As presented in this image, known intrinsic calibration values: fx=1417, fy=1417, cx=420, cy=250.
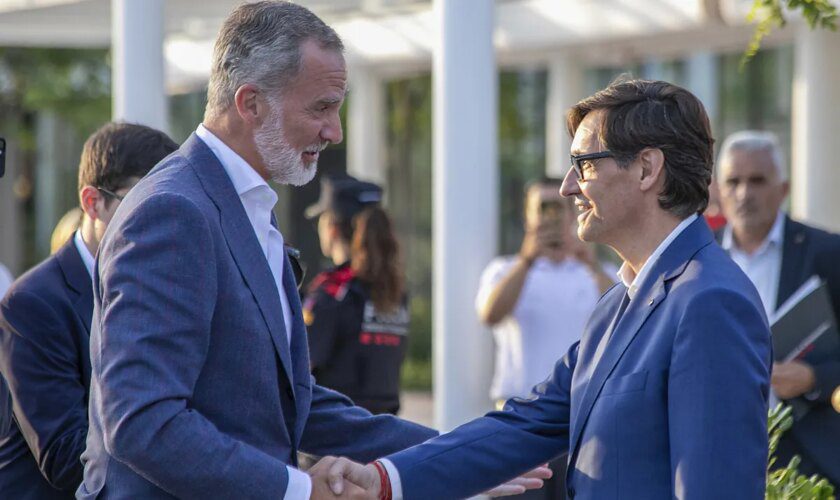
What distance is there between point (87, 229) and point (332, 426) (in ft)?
3.07

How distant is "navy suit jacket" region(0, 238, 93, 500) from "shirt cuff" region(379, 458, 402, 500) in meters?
0.80

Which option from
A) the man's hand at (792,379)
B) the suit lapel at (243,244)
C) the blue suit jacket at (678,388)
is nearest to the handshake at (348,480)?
the suit lapel at (243,244)

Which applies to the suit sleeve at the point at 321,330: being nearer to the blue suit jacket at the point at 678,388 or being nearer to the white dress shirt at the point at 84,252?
the white dress shirt at the point at 84,252

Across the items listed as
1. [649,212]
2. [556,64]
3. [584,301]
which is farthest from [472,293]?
[556,64]

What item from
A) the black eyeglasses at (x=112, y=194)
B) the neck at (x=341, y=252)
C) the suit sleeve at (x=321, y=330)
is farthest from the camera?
the neck at (x=341, y=252)

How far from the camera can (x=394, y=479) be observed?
11.7 feet

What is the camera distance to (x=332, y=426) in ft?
12.3

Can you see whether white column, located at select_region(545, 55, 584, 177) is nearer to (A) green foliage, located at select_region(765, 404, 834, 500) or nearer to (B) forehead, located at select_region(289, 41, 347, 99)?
(A) green foliage, located at select_region(765, 404, 834, 500)

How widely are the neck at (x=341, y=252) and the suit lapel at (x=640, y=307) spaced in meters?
3.75

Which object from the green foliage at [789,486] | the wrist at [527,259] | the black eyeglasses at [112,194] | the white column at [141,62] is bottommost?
the green foliage at [789,486]

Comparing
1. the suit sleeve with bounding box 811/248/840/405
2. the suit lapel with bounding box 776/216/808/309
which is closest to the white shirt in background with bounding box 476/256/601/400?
the suit lapel with bounding box 776/216/808/309

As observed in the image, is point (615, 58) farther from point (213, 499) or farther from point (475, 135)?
point (213, 499)

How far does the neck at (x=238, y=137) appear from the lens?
321 cm

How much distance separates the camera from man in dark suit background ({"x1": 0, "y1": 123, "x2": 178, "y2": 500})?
3711 mm
